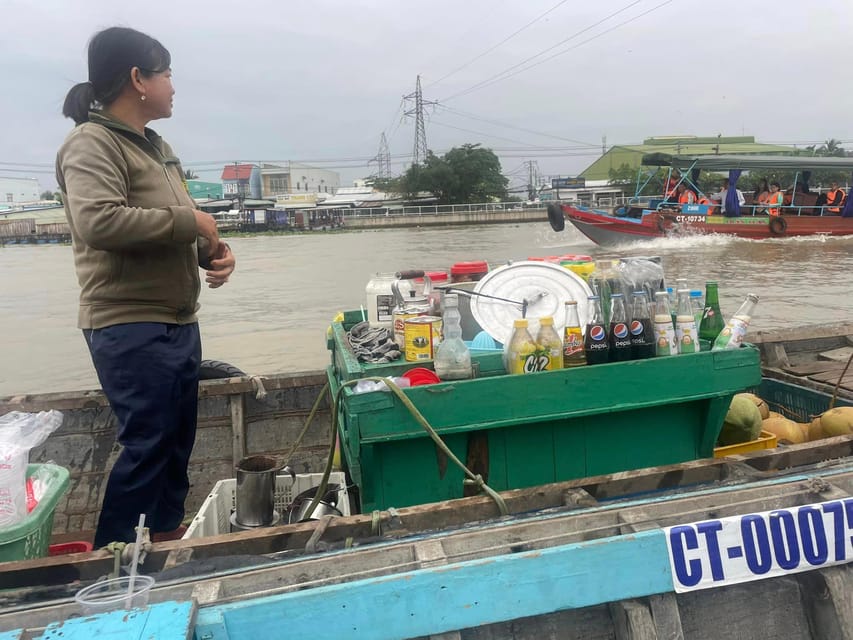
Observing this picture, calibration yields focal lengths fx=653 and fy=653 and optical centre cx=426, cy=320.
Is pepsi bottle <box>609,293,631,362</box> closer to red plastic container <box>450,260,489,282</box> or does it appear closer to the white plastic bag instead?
red plastic container <box>450,260,489,282</box>

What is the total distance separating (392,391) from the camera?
1.72 m

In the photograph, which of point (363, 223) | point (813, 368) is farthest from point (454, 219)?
point (813, 368)

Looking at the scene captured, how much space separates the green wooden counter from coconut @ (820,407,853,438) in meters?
0.64

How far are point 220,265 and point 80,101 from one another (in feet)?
2.05

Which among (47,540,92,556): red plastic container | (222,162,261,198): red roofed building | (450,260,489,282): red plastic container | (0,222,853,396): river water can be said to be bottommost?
(0,222,853,396): river water

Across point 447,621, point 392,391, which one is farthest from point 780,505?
point 392,391

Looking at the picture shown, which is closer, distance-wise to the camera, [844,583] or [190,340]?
[844,583]

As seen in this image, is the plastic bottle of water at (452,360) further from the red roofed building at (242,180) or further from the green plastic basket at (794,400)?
the red roofed building at (242,180)

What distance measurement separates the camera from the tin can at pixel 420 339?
198 centimetres

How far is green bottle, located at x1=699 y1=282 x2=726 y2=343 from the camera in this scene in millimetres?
2318

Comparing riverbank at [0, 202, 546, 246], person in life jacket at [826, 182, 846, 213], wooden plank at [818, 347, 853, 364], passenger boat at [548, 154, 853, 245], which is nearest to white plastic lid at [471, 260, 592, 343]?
wooden plank at [818, 347, 853, 364]

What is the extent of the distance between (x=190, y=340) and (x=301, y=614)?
3.66ft

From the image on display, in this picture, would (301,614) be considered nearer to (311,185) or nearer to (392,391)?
(392,391)

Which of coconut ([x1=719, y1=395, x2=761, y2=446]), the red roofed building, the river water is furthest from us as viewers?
the red roofed building
